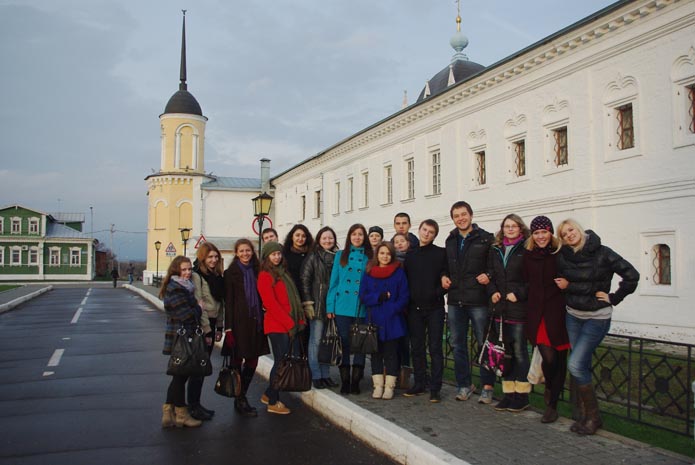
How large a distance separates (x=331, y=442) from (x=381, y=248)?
2.44m

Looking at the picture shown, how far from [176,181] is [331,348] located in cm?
4639

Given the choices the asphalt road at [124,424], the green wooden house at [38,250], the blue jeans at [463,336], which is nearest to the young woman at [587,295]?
the blue jeans at [463,336]

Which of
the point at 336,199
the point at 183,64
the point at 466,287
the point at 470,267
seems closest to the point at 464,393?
the point at 466,287

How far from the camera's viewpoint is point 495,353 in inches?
262

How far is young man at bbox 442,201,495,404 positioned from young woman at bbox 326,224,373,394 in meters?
1.13

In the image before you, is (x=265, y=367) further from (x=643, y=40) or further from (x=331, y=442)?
(x=643, y=40)

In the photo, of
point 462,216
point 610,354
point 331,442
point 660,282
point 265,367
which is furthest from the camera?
point 660,282

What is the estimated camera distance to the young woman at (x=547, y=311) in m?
6.22

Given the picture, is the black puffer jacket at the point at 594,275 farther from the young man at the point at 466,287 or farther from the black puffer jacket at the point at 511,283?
the young man at the point at 466,287

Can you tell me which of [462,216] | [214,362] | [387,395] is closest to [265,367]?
[214,362]

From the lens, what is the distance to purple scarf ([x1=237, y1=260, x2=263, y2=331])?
721cm

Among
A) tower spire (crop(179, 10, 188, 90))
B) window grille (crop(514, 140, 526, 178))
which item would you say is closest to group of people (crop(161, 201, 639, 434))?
window grille (crop(514, 140, 526, 178))

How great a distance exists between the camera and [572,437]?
5809mm

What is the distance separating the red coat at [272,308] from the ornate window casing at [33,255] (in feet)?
237
